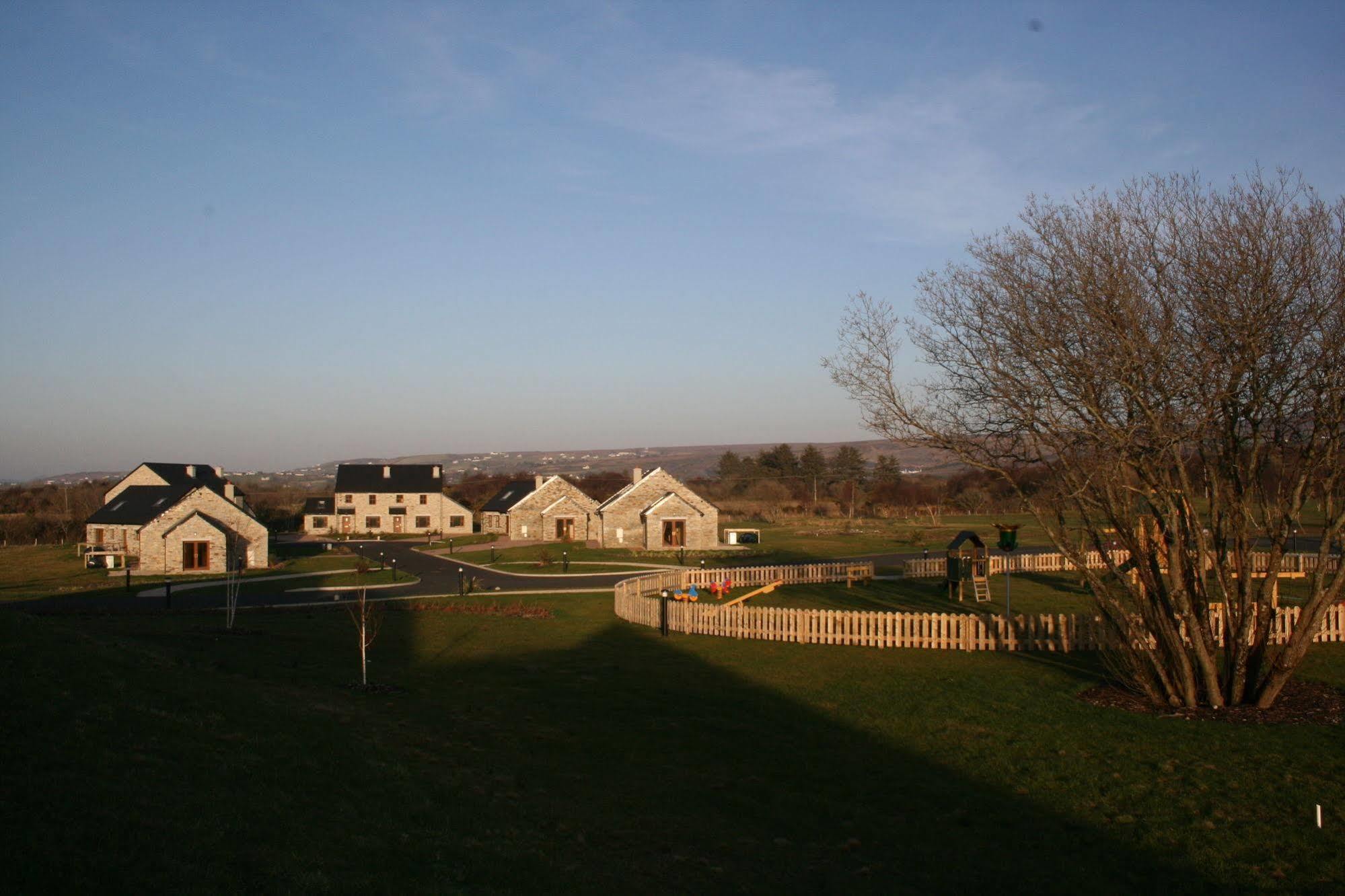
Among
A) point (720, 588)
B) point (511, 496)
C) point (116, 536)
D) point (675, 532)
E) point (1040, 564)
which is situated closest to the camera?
point (720, 588)

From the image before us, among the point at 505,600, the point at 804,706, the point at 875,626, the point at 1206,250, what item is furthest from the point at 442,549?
the point at 1206,250

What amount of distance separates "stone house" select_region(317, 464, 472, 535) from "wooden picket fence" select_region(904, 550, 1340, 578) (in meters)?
47.7

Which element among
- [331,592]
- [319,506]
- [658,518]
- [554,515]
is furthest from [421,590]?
[319,506]

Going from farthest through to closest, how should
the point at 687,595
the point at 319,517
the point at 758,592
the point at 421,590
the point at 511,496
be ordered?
the point at 319,517
the point at 511,496
the point at 421,590
the point at 758,592
the point at 687,595

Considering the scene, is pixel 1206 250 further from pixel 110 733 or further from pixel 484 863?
pixel 110 733

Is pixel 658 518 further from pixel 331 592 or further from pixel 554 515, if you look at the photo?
pixel 331 592

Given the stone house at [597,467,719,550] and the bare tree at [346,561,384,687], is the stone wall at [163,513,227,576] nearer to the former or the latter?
the bare tree at [346,561,384,687]

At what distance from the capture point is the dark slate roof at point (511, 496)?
6912 centimetres

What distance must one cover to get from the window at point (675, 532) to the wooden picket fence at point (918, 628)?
31.6m

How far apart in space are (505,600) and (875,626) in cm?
1437

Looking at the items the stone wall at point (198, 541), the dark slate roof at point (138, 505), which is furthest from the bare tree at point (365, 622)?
the dark slate roof at point (138, 505)

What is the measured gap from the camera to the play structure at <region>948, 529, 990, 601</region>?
30.7 metres

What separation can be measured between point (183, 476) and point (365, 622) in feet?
206

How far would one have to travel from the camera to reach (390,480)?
3187 inches
